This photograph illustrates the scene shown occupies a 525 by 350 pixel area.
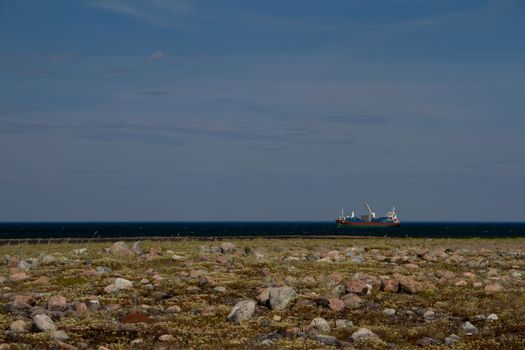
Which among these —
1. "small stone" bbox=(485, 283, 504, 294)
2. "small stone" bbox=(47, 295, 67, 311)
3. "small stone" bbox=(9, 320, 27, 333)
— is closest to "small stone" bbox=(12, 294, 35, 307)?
"small stone" bbox=(47, 295, 67, 311)

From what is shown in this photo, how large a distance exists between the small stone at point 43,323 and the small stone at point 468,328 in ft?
29.3

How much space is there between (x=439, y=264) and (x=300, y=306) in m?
14.1

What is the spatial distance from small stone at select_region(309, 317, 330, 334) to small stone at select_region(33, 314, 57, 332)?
5546 mm

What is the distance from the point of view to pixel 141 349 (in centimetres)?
1113

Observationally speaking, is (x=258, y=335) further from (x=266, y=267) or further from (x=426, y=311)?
(x=266, y=267)

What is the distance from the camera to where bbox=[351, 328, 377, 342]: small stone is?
1210 cm

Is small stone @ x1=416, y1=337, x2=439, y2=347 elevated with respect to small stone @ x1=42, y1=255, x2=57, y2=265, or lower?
lower

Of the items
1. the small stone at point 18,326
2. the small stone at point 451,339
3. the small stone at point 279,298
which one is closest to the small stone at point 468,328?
the small stone at point 451,339

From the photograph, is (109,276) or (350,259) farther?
(350,259)

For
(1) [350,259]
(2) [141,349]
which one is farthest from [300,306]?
(1) [350,259]

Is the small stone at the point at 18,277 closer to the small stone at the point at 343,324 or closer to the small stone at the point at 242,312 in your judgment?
the small stone at the point at 242,312

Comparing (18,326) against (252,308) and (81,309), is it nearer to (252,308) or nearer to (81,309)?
(81,309)

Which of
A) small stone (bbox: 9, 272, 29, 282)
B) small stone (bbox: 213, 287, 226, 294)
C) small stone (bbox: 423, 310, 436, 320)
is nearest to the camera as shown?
small stone (bbox: 423, 310, 436, 320)

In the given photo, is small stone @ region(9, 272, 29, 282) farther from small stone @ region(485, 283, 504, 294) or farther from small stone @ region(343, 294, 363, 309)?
small stone @ region(485, 283, 504, 294)
